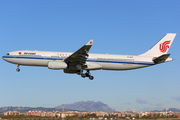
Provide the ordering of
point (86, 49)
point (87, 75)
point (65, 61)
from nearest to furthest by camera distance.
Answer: point (86, 49), point (65, 61), point (87, 75)

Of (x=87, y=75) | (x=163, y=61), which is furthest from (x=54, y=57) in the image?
(x=163, y=61)

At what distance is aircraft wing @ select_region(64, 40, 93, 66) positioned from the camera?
2008 inches

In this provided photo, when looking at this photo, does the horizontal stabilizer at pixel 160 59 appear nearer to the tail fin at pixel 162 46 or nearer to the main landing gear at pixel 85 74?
the tail fin at pixel 162 46

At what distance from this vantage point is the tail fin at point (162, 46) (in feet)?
198

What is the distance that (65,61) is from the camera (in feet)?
179

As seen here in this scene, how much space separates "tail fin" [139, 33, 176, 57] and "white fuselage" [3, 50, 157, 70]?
11.9ft

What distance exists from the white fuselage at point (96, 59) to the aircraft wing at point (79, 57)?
205 centimetres

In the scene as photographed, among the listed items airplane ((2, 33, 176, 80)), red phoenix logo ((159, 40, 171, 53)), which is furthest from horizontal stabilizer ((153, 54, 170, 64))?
red phoenix logo ((159, 40, 171, 53))

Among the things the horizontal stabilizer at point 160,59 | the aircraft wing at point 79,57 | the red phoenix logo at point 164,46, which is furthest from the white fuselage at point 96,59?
the red phoenix logo at point 164,46

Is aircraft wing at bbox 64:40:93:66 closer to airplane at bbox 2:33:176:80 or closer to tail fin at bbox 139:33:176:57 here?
airplane at bbox 2:33:176:80

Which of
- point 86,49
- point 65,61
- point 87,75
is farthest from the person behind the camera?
point 87,75

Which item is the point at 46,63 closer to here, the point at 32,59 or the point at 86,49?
the point at 32,59

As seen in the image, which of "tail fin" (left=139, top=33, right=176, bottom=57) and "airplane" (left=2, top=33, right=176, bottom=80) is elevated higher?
"tail fin" (left=139, top=33, right=176, bottom=57)

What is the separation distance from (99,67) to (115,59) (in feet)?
11.8
